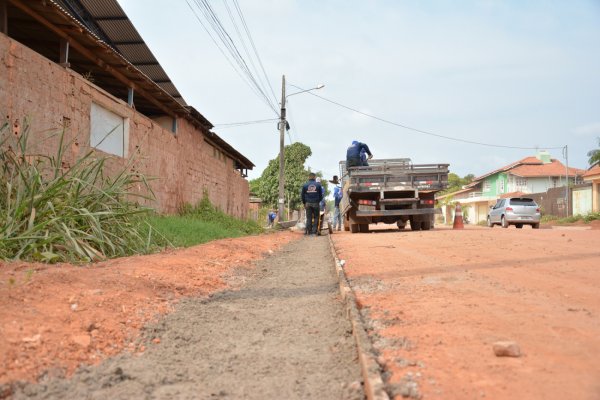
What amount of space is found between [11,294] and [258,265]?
13.7ft

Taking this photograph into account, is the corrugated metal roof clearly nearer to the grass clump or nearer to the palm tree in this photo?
the grass clump

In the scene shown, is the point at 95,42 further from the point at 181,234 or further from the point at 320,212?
the point at 320,212

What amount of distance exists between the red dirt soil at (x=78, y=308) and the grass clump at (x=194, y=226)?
3.08 meters

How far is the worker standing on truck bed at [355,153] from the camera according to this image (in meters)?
13.6

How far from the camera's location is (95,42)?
307 inches

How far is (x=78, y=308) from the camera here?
3189 mm

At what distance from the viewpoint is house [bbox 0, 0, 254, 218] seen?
6477 mm

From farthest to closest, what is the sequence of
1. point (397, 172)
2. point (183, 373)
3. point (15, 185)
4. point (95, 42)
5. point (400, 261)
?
point (397, 172) < point (95, 42) < point (400, 261) < point (15, 185) < point (183, 373)

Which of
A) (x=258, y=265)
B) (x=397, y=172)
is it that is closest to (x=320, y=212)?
(x=397, y=172)

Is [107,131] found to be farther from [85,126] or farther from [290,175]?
[290,175]

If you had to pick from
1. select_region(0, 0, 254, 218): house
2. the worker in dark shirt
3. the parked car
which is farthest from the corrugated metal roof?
the parked car

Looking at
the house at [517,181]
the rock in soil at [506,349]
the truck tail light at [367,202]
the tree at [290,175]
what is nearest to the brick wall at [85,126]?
the truck tail light at [367,202]

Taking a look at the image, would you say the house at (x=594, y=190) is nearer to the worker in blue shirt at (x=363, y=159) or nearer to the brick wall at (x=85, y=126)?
the worker in blue shirt at (x=363, y=159)

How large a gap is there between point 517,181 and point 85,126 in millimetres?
43690
